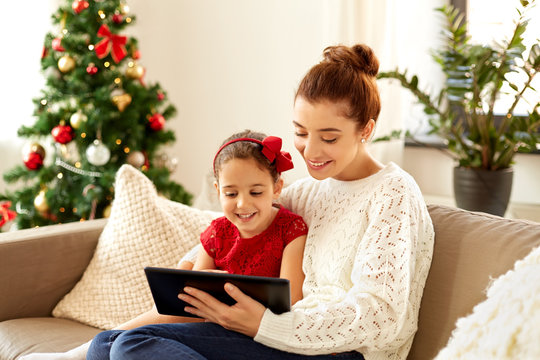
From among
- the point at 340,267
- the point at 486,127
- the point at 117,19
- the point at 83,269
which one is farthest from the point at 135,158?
the point at 340,267

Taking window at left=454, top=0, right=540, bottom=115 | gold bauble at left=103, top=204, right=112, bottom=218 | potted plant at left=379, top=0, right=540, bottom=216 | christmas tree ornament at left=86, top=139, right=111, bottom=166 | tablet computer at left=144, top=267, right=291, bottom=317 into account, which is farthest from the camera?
window at left=454, top=0, right=540, bottom=115

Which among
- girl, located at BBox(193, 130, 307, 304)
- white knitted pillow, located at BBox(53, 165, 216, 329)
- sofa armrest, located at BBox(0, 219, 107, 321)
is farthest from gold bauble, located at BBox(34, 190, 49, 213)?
girl, located at BBox(193, 130, 307, 304)

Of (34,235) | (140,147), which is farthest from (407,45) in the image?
(34,235)

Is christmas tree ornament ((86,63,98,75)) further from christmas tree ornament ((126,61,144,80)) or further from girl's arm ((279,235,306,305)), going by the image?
girl's arm ((279,235,306,305))

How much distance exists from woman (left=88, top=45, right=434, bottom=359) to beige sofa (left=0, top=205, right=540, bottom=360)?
0.19 feet

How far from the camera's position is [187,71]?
4004 millimetres

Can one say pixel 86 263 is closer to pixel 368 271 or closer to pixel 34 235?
pixel 34 235

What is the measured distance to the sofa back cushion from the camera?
4.57 feet

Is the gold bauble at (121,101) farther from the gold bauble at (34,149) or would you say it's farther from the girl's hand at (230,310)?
the girl's hand at (230,310)

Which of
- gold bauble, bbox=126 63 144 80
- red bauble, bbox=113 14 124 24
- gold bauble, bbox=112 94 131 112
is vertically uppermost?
red bauble, bbox=113 14 124 24

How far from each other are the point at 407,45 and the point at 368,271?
2.11m

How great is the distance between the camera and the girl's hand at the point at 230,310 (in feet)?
4.33

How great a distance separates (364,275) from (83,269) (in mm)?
1141

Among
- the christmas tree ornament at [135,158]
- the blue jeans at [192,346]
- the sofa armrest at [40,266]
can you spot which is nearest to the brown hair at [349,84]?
the blue jeans at [192,346]
